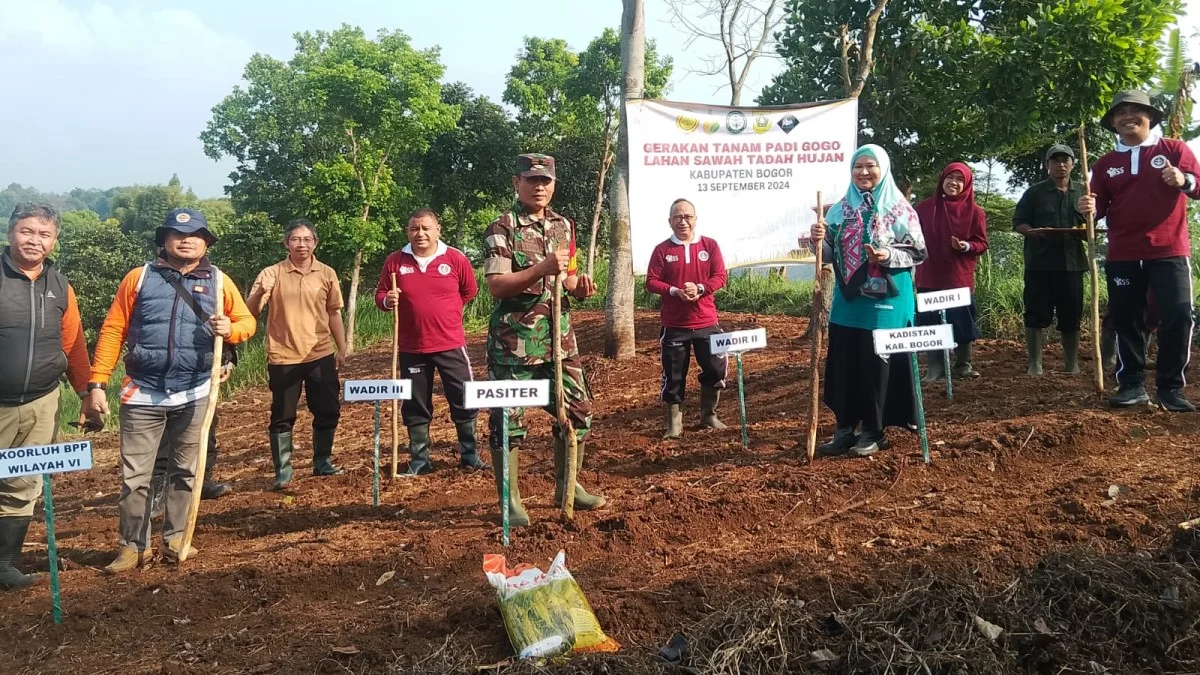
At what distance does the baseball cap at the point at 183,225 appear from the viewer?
3.72m

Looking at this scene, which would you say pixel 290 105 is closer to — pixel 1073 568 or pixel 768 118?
pixel 768 118

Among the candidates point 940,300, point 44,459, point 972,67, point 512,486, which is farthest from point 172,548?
point 972,67

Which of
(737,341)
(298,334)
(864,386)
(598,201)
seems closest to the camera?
(864,386)

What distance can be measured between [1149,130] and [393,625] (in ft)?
16.0

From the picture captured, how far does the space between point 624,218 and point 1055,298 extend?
13.0 ft

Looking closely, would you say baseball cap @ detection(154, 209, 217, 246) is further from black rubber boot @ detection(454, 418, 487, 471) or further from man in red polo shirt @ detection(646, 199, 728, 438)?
man in red polo shirt @ detection(646, 199, 728, 438)

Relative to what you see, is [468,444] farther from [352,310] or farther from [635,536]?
[352,310]

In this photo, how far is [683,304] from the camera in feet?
17.5

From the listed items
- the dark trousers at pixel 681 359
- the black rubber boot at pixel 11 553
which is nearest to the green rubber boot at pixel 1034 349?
the dark trousers at pixel 681 359

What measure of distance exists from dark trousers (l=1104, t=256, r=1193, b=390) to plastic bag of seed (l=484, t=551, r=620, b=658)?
385cm

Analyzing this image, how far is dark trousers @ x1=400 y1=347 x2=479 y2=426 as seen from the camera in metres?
5.26

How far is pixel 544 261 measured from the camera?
136 inches

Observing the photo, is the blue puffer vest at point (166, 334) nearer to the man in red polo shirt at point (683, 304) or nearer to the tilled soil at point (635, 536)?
the tilled soil at point (635, 536)

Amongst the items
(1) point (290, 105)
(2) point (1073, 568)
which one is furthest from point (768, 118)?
(1) point (290, 105)
